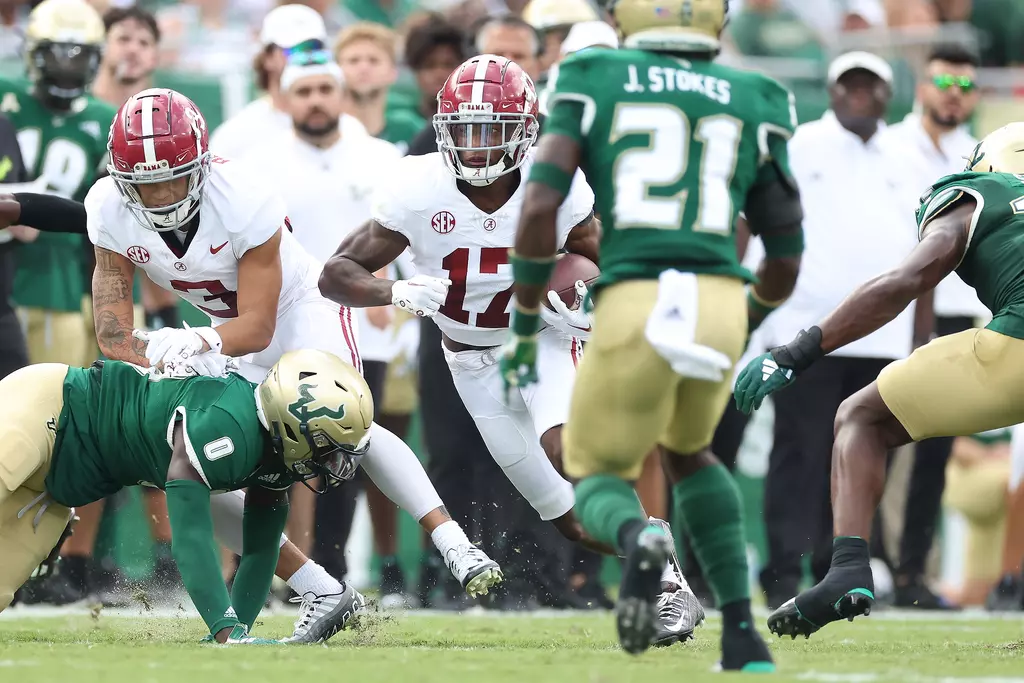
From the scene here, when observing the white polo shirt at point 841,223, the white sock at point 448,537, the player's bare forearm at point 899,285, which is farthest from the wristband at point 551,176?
the white polo shirt at point 841,223

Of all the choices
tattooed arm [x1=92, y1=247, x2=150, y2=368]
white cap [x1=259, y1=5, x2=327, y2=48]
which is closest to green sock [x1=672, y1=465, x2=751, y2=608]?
tattooed arm [x1=92, y1=247, x2=150, y2=368]

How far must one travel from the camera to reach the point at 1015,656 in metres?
5.47

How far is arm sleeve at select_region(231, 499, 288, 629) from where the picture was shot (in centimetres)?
577

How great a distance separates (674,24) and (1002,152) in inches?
74.2

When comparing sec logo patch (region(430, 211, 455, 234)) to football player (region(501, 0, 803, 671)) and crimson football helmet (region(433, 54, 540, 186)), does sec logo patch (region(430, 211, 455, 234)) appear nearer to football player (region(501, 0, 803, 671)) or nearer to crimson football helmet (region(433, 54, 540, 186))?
crimson football helmet (region(433, 54, 540, 186))

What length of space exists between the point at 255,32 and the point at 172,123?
16.6ft

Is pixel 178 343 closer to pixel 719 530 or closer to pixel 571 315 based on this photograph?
pixel 571 315

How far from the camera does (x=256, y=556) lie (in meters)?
5.79

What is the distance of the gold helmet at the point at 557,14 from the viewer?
8.80m

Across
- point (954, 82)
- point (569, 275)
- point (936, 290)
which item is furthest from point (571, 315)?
point (954, 82)

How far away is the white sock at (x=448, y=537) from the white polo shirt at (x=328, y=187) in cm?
214

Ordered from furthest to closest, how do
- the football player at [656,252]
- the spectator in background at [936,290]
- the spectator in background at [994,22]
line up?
the spectator in background at [994,22] < the spectator in background at [936,290] < the football player at [656,252]

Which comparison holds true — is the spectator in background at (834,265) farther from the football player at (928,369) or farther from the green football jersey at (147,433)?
the green football jersey at (147,433)

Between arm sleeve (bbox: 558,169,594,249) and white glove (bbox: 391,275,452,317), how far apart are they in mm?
535
